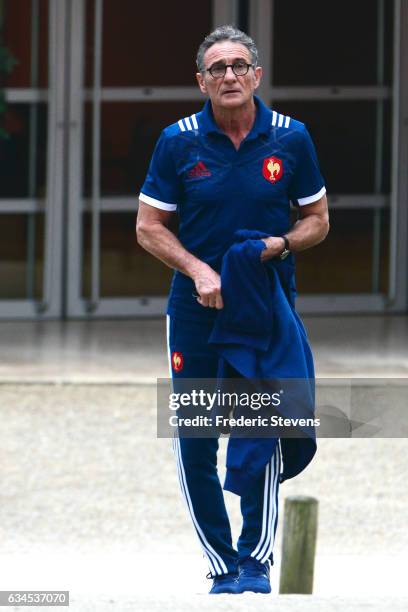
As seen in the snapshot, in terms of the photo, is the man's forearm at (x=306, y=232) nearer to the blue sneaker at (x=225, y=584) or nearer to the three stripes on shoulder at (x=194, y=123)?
the three stripes on shoulder at (x=194, y=123)

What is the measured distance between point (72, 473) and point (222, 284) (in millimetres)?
4031

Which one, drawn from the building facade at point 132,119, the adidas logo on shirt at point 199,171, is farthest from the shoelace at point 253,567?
the building facade at point 132,119

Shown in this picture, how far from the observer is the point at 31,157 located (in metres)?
13.2

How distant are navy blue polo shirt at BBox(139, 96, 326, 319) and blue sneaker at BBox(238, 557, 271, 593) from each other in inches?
32.4

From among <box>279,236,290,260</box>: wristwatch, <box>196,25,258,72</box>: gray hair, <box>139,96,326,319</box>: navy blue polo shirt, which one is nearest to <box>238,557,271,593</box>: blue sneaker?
<box>139,96,326,319</box>: navy blue polo shirt

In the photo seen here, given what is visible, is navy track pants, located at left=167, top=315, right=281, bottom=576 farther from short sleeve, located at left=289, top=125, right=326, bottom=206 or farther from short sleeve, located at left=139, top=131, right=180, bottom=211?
short sleeve, located at left=289, top=125, right=326, bottom=206

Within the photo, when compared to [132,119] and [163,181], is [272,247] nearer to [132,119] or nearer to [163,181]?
[163,181]

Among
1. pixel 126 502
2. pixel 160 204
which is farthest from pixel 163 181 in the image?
pixel 126 502

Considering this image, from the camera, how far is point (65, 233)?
13203 millimetres

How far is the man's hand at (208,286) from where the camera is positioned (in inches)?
207

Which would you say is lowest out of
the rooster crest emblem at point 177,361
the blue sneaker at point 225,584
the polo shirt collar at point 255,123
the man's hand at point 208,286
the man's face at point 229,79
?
the blue sneaker at point 225,584

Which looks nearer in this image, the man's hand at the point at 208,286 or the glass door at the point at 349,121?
the man's hand at the point at 208,286

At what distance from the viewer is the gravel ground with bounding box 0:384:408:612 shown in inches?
293

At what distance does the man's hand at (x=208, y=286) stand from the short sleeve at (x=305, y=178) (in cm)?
37
